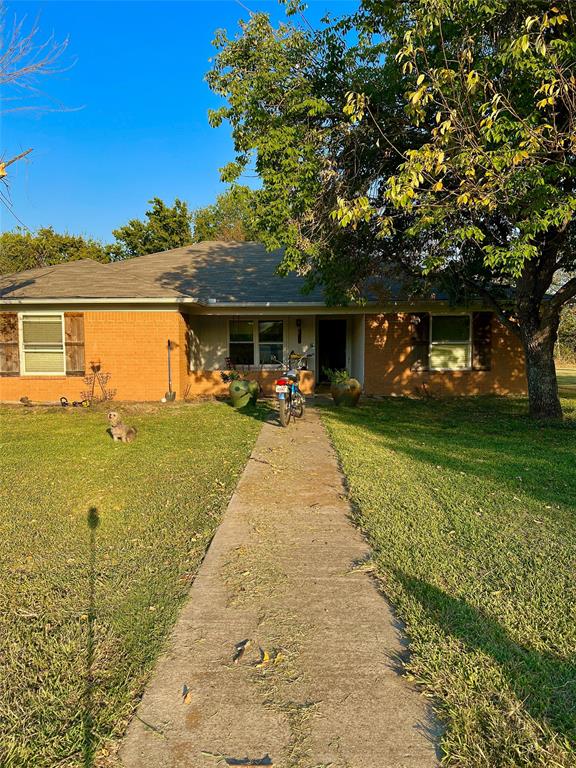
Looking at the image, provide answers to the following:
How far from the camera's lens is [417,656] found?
2414mm

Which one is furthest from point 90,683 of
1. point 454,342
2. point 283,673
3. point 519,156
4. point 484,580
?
point 454,342

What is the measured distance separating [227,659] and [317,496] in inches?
107

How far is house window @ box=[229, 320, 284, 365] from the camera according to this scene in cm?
1459

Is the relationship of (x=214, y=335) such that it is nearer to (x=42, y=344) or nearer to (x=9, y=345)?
(x=42, y=344)

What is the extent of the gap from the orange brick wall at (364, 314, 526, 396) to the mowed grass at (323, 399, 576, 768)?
6369mm

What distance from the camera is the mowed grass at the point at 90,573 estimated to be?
6.81ft

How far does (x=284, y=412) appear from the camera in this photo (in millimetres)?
8898

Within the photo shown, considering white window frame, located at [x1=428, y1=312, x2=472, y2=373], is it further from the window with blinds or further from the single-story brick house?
the window with blinds

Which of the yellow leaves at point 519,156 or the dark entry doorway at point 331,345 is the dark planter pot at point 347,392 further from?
the yellow leaves at point 519,156

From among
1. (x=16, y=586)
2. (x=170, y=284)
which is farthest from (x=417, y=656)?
(x=170, y=284)

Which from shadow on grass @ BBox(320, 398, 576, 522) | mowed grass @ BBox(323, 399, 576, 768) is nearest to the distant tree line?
shadow on grass @ BBox(320, 398, 576, 522)

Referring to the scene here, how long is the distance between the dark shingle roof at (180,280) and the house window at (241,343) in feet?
3.68

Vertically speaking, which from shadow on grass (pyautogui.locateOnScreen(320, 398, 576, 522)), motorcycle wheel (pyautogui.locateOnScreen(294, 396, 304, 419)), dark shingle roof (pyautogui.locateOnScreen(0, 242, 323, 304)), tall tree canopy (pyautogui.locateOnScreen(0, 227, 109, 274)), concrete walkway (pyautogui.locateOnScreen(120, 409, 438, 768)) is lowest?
concrete walkway (pyautogui.locateOnScreen(120, 409, 438, 768))

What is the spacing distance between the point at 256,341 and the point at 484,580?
11.9 meters
